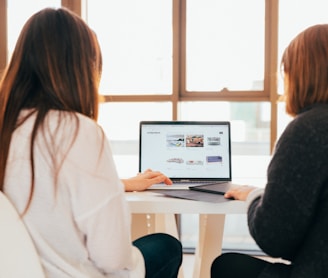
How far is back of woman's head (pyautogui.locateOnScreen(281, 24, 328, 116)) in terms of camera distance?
1.29m

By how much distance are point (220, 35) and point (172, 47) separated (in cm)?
32

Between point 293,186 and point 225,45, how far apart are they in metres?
2.19

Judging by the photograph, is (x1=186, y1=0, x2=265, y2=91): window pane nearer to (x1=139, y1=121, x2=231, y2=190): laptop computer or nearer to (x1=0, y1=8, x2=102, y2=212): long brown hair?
(x1=139, y1=121, x2=231, y2=190): laptop computer

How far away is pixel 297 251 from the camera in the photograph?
48.4 inches

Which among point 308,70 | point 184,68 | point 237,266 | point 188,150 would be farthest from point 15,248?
point 184,68

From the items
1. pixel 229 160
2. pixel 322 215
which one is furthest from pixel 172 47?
pixel 322 215

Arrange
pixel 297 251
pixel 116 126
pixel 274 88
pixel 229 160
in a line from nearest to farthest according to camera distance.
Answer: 1. pixel 297 251
2. pixel 229 160
3. pixel 274 88
4. pixel 116 126

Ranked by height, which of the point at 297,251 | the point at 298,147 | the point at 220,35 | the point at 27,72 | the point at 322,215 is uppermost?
the point at 220,35

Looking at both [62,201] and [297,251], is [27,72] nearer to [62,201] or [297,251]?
[62,201]

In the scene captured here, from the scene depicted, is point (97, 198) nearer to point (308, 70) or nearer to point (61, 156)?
point (61, 156)

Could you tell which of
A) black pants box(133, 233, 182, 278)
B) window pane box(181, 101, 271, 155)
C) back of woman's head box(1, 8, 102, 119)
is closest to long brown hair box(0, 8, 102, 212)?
back of woman's head box(1, 8, 102, 119)

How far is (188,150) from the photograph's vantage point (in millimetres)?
2121

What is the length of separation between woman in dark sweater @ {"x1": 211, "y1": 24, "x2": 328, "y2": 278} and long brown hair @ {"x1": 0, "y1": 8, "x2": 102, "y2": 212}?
0.50 m

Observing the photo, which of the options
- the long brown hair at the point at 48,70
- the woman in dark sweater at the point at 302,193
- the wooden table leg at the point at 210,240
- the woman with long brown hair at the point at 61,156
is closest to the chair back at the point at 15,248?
the woman with long brown hair at the point at 61,156
